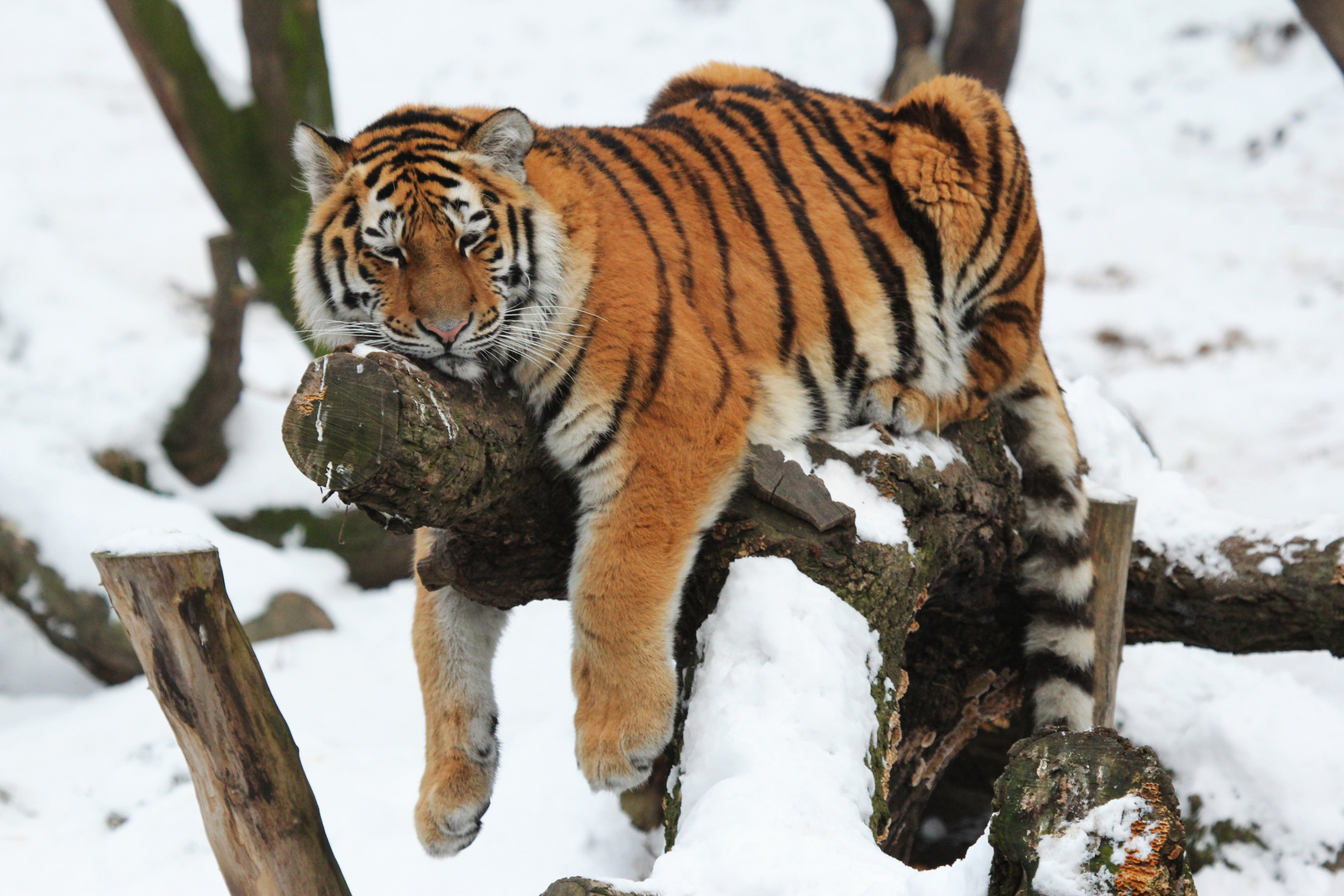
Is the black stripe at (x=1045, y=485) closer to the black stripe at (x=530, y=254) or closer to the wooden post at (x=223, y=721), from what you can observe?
the black stripe at (x=530, y=254)

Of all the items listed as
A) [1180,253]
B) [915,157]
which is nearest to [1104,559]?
[915,157]

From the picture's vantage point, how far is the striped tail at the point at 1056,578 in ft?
10.1

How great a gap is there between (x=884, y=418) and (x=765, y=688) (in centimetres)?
105

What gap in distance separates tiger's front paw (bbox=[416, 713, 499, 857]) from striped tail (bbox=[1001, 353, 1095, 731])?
4.98 ft

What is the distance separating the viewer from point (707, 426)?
2.46m

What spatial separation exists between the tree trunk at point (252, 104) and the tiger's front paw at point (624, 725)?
3920mm

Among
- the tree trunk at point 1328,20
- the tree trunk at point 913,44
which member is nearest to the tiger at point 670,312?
the tree trunk at point 1328,20

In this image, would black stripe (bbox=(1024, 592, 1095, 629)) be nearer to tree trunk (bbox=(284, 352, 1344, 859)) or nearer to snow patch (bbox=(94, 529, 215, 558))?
tree trunk (bbox=(284, 352, 1344, 859))

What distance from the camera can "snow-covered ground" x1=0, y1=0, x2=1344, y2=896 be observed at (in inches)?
130

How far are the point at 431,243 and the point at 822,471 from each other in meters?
1.00

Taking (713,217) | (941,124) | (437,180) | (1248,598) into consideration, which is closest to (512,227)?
(437,180)

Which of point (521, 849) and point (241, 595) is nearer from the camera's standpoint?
point (521, 849)

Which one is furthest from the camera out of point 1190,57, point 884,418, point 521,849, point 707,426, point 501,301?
point 1190,57

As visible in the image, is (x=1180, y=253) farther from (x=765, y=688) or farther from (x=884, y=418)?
(x=765, y=688)
